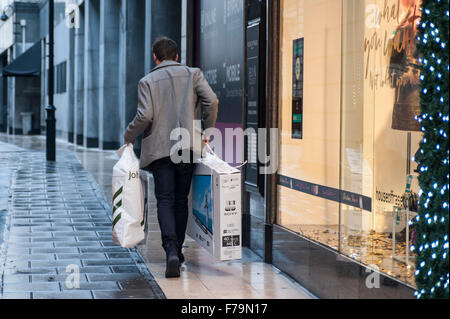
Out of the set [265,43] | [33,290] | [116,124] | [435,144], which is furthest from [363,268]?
[116,124]

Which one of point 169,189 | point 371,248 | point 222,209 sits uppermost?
point 169,189

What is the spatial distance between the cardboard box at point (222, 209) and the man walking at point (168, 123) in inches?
9.8

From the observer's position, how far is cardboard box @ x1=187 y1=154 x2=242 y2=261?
20.6 feet

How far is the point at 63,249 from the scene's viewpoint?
7.71m

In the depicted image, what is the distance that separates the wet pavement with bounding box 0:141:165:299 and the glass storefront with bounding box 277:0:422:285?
4.84 feet

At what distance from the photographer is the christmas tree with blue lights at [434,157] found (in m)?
3.80

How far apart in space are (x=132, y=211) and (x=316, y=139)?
64.8 inches

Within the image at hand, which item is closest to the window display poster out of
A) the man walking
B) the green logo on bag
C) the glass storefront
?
the glass storefront

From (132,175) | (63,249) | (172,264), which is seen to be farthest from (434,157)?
(63,249)

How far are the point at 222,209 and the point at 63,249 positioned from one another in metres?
2.16

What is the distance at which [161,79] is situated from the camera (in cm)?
654

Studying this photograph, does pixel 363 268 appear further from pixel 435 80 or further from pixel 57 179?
pixel 57 179

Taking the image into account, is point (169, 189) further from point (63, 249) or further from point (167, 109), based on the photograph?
point (63, 249)

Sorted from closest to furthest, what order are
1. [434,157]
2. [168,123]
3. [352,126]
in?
1. [434,157]
2. [352,126]
3. [168,123]
